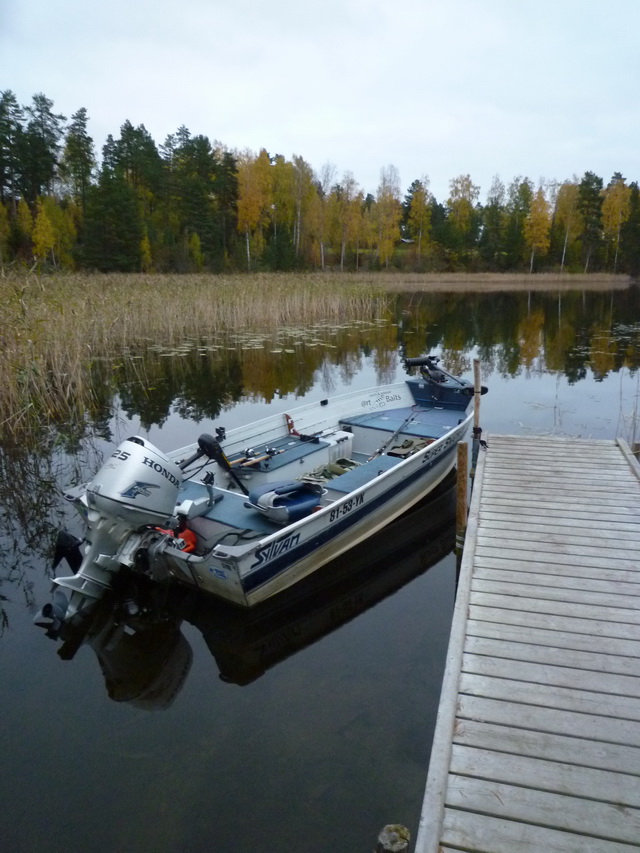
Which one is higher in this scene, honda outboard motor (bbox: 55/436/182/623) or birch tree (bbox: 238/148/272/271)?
birch tree (bbox: 238/148/272/271)

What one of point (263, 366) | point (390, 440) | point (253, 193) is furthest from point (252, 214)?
point (390, 440)

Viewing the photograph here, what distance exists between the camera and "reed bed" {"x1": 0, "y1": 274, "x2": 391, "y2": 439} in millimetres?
7496

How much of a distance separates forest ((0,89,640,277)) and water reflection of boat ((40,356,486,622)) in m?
28.6

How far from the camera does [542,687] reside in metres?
2.67

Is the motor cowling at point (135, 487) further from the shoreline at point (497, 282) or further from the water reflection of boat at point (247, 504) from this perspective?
the shoreline at point (497, 282)

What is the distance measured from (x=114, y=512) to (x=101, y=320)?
8.81m

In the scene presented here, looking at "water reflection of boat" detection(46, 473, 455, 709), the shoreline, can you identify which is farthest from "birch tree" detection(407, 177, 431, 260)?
"water reflection of boat" detection(46, 473, 455, 709)

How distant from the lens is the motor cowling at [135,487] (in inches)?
147

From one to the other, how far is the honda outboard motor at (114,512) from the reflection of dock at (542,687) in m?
2.14

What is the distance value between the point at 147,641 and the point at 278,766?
5.03ft

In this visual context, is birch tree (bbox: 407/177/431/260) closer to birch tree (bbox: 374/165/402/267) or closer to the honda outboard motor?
birch tree (bbox: 374/165/402/267)

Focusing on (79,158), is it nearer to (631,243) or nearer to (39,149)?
(39,149)

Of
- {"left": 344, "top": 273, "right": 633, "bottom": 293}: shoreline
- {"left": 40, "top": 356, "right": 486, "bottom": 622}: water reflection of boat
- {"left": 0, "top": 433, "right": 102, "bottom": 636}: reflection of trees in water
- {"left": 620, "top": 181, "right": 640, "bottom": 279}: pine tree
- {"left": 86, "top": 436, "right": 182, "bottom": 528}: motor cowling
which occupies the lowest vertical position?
{"left": 0, "top": 433, "right": 102, "bottom": 636}: reflection of trees in water

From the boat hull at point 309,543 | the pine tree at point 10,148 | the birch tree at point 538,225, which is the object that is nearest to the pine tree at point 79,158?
the pine tree at point 10,148
